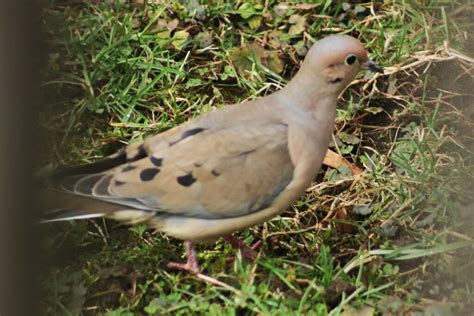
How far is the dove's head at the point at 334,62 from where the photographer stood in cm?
270

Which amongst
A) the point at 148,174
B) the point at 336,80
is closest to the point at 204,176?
the point at 148,174

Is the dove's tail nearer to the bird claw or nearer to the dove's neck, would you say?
the bird claw

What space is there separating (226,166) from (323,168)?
1000 mm

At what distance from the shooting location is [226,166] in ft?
8.50

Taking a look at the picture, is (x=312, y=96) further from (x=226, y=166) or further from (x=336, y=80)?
(x=226, y=166)

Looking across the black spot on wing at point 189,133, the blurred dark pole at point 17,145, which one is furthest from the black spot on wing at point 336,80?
the blurred dark pole at point 17,145

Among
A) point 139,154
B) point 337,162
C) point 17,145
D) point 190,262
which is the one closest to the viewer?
point 17,145

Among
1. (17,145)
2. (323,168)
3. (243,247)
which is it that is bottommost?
(323,168)

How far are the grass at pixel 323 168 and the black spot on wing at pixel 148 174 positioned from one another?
23 centimetres

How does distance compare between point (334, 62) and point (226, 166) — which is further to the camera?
point (334, 62)

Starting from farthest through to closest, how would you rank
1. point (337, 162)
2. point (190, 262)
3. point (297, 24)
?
point (297, 24) → point (337, 162) → point (190, 262)

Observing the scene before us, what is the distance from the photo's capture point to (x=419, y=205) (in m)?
3.17

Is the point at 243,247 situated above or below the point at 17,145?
below

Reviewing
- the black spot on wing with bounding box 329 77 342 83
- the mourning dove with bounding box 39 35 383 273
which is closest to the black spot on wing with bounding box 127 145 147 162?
the mourning dove with bounding box 39 35 383 273
